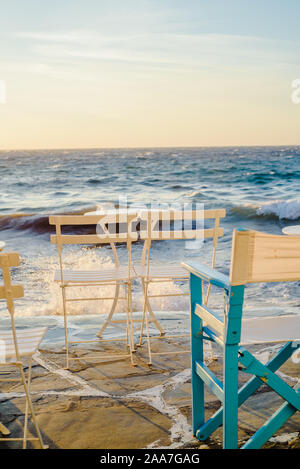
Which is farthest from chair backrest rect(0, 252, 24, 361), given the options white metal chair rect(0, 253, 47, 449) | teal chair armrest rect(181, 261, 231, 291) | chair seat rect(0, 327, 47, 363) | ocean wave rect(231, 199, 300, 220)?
ocean wave rect(231, 199, 300, 220)

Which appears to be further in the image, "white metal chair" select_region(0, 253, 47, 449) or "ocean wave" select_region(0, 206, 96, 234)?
"ocean wave" select_region(0, 206, 96, 234)

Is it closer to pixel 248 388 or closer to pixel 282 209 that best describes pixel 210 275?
pixel 248 388

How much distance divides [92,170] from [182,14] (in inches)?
828

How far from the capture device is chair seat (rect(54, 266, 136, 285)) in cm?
346

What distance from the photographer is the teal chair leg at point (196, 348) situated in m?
2.39

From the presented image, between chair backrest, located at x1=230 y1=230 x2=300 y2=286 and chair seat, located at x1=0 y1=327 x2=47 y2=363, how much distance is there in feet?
3.69

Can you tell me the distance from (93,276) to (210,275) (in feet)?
5.43

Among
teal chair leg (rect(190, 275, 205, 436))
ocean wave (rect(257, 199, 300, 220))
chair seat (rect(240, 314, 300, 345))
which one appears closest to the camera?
chair seat (rect(240, 314, 300, 345))

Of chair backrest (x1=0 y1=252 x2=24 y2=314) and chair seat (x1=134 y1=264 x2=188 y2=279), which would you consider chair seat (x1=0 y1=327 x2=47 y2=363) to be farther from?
chair seat (x1=134 y1=264 x2=188 y2=279)

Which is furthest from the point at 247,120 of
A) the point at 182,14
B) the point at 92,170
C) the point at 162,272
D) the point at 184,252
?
the point at 162,272

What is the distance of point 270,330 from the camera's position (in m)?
2.15

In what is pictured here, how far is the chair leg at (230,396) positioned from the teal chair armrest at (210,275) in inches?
9.8

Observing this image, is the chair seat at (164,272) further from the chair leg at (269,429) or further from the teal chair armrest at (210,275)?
the chair leg at (269,429)

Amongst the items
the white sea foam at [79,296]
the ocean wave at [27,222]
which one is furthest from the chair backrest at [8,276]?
the ocean wave at [27,222]
